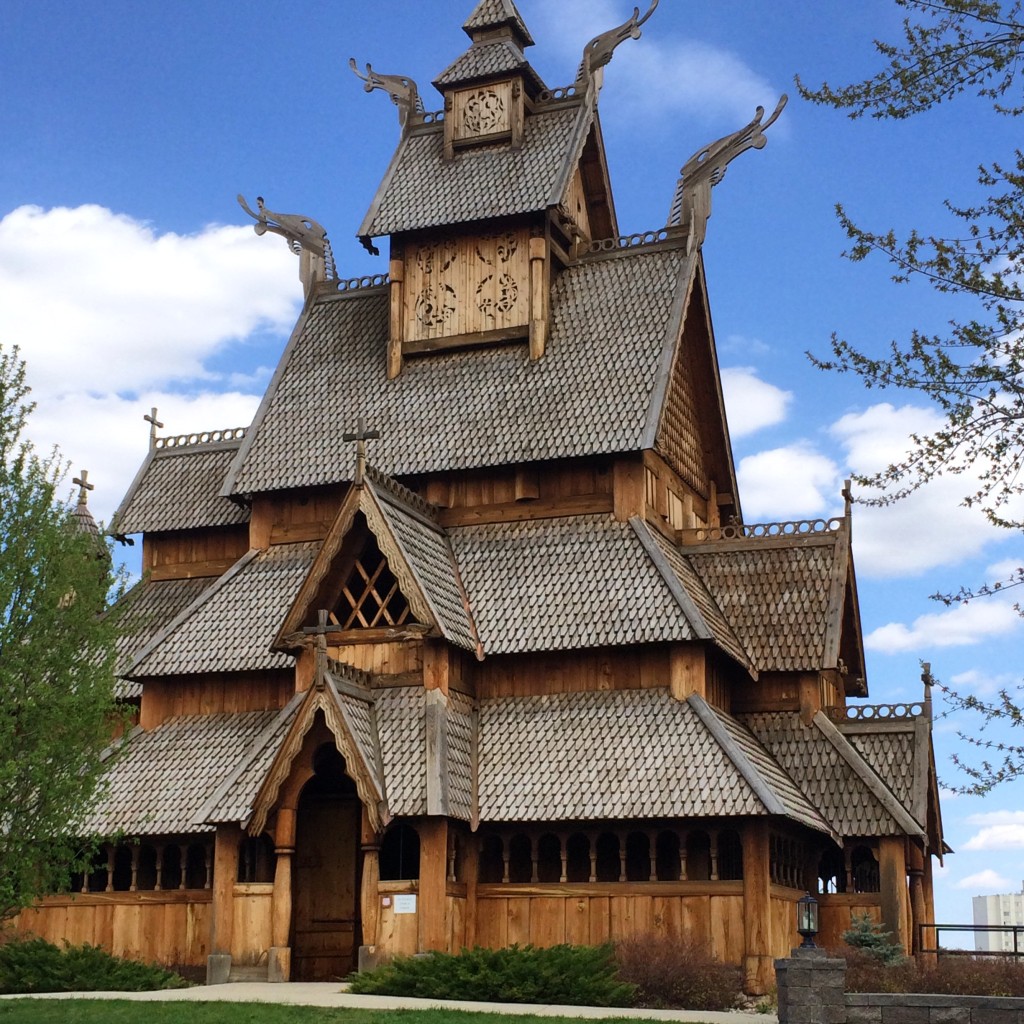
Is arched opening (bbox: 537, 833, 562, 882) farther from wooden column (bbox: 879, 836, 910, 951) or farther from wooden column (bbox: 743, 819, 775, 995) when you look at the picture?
wooden column (bbox: 879, 836, 910, 951)

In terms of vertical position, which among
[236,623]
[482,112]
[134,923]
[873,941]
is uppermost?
[482,112]

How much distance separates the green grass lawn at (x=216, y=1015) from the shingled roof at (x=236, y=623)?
8.71 metres

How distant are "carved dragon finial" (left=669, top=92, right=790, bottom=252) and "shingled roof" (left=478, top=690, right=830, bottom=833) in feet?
35.5

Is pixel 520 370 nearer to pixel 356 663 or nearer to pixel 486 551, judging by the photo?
pixel 486 551

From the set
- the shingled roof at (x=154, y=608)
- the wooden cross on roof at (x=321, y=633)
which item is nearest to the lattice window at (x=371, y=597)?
the wooden cross on roof at (x=321, y=633)

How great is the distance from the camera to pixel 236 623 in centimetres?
2988

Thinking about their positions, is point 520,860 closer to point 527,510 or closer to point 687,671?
point 687,671

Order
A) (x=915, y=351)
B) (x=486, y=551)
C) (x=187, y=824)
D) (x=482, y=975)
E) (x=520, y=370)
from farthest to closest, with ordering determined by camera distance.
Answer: (x=520, y=370) → (x=486, y=551) → (x=187, y=824) → (x=482, y=975) → (x=915, y=351)

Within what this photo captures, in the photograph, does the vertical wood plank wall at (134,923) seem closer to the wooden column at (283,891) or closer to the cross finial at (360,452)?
the wooden column at (283,891)

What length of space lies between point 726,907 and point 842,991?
6488 millimetres

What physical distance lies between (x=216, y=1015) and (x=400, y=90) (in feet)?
76.8

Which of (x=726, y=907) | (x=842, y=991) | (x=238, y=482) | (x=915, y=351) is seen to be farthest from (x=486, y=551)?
(x=915, y=351)

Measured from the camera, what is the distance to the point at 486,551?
1166 inches

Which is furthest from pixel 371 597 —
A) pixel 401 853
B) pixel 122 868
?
pixel 122 868
